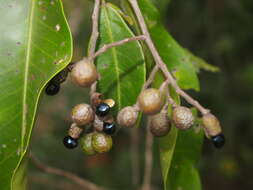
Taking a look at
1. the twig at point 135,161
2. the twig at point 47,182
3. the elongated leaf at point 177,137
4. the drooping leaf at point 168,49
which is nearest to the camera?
the elongated leaf at point 177,137

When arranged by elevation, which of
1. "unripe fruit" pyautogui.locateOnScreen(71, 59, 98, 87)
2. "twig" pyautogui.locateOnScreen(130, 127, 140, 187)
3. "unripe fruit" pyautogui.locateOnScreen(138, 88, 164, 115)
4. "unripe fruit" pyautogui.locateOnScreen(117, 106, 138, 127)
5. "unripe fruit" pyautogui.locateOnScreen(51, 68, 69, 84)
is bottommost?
"twig" pyautogui.locateOnScreen(130, 127, 140, 187)

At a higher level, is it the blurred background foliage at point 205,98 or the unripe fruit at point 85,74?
the unripe fruit at point 85,74

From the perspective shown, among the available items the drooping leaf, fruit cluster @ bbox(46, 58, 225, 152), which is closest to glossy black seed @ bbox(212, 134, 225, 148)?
fruit cluster @ bbox(46, 58, 225, 152)

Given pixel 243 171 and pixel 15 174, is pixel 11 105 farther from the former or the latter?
pixel 243 171

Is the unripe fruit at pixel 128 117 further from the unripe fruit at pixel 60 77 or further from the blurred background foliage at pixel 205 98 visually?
the blurred background foliage at pixel 205 98

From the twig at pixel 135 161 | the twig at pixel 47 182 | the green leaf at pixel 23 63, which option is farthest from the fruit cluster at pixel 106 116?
the twig at pixel 47 182

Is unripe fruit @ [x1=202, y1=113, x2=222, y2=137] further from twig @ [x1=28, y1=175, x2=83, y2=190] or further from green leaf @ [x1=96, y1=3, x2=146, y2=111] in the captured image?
twig @ [x1=28, y1=175, x2=83, y2=190]

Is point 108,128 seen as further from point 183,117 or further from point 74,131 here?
point 183,117
